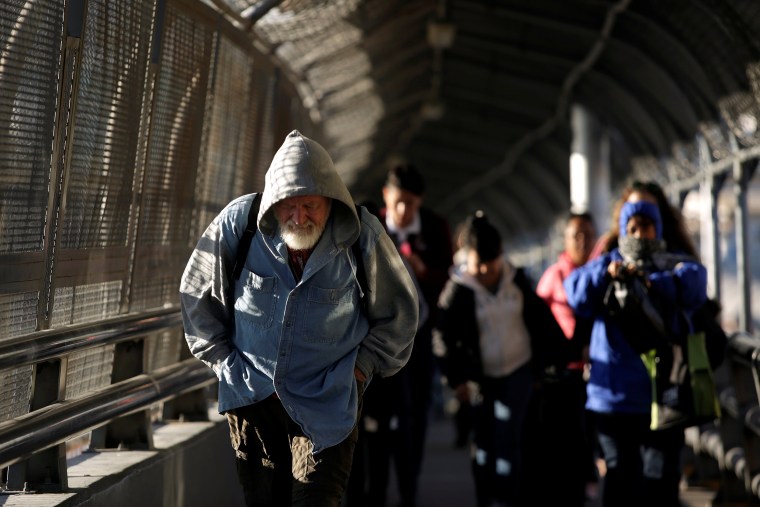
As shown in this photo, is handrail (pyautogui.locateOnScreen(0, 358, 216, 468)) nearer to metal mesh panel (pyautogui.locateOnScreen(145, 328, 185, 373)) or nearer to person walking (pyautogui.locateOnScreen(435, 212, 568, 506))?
metal mesh panel (pyautogui.locateOnScreen(145, 328, 185, 373))

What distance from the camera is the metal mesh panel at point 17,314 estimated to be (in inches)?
176

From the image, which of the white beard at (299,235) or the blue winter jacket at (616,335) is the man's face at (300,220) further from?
the blue winter jacket at (616,335)

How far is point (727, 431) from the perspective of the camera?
799 centimetres

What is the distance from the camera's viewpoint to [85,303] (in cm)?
546

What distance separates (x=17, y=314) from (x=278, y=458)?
1.00m

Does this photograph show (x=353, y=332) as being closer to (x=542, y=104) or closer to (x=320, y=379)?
(x=320, y=379)

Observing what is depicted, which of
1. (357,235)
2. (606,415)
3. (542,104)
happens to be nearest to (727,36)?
(606,415)

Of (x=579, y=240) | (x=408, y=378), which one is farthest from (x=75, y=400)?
(x=579, y=240)

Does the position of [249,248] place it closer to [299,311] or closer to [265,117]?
[299,311]

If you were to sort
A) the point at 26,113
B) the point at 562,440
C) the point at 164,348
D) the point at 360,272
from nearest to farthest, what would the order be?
the point at 26,113 → the point at 360,272 → the point at 164,348 → the point at 562,440

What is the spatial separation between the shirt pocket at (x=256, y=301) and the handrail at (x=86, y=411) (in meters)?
0.62

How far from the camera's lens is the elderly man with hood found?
15.6 ft

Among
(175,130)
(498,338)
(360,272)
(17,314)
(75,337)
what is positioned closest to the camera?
(17,314)

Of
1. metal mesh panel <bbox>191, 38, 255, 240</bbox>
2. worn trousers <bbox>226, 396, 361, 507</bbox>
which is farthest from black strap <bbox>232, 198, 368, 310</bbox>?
metal mesh panel <bbox>191, 38, 255, 240</bbox>
